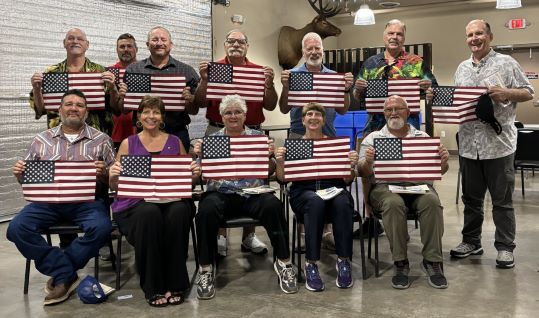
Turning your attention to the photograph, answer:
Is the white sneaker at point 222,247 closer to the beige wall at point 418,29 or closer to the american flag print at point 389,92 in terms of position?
the american flag print at point 389,92

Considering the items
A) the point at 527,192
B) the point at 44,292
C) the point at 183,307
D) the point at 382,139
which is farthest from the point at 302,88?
the point at 527,192

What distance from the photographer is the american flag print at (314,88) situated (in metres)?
3.98

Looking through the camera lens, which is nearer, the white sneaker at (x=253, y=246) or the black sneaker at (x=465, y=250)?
the black sneaker at (x=465, y=250)

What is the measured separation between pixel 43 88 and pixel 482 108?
3240mm

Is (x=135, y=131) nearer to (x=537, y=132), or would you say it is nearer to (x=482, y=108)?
(x=482, y=108)

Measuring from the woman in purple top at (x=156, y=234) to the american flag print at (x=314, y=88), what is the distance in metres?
1.07

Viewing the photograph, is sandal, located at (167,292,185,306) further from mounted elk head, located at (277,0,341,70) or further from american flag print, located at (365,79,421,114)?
mounted elk head, located at (277,0,341,70)

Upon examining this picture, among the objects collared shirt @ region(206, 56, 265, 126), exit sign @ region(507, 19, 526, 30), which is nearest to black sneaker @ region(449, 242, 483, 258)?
collared shirt @ region(206, 56, 265, 126)

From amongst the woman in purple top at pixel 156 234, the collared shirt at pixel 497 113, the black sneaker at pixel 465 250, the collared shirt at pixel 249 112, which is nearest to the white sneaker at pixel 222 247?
the woman in purple top at pixel 156 234

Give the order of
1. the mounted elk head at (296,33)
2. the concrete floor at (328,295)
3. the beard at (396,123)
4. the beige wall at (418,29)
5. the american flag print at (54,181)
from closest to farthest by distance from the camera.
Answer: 1. the concrete floor at (328,295)
2. the american flag print at (54,181)
3. the beard at (396,123)
4. the beige wall at (418,29)
5. the mounted elk head at (296,33)

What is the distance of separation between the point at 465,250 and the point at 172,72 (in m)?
2.74

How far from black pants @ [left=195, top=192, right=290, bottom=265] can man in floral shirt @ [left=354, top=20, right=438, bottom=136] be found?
122cm

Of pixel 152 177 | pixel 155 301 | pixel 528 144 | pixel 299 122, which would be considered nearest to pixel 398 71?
pixel 299 122

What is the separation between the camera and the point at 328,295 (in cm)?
334
